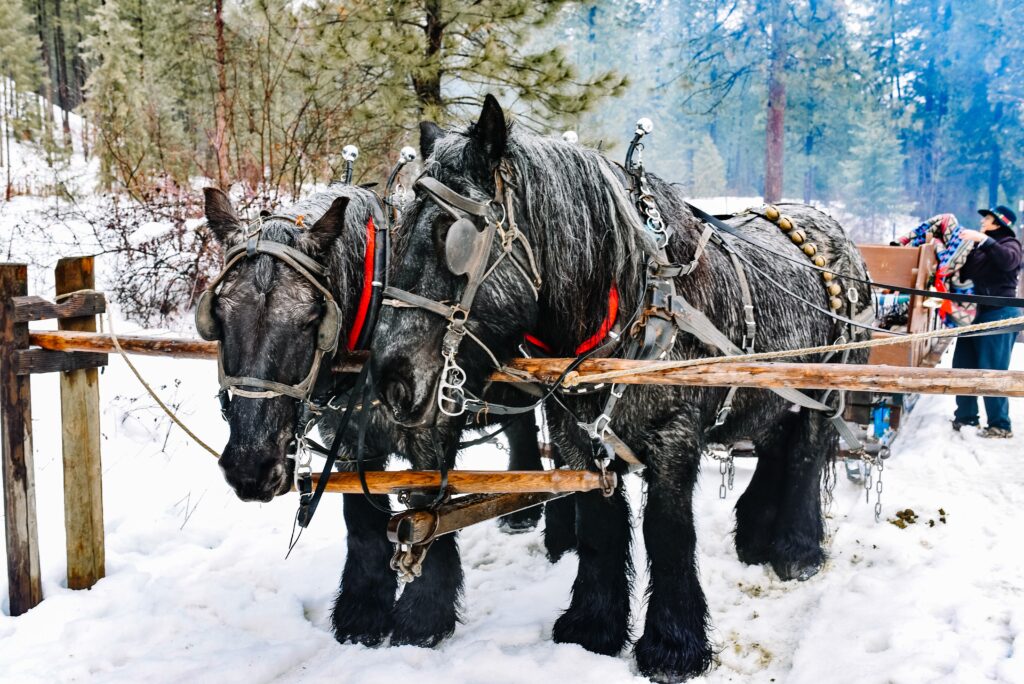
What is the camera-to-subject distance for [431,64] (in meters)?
7.94

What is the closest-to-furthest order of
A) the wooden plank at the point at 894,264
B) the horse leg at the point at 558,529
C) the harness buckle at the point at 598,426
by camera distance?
the harness buckle at the point at 598,426 < the horse leg at the point at 558,529 < the wooden plank at the point at 894,264

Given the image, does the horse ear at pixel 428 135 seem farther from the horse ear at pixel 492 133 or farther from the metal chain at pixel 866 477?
the metal chain at pixel 866 477

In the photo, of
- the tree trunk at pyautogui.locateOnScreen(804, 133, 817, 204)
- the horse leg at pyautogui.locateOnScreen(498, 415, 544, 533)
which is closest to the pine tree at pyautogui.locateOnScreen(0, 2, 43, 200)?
the horse leg at pyautogui.locateOnScreen(498, 415, 544, 533)

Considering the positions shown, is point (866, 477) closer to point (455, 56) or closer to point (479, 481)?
point (479, 481)

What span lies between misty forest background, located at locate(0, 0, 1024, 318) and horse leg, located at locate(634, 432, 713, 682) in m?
5.77

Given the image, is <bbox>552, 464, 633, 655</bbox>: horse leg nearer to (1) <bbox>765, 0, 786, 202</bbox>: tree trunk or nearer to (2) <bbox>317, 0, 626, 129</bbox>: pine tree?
(2) <bbox>317, 0, 626, 129</bbox>: pine tree

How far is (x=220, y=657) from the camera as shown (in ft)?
10.3

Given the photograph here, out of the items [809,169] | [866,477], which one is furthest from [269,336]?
[809,169]

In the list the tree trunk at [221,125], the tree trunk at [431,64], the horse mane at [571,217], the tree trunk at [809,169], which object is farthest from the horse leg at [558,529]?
the tree trunk at [809,169]

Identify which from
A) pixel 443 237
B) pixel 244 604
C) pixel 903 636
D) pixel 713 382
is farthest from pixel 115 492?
pixel 903 636

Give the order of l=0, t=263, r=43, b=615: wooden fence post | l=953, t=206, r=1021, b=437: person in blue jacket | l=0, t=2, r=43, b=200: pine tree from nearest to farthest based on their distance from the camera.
Answer: 1. l=0, t=263, r=43, b=615: wooden fence post
2. l=953, t=206, r=1021, b=437: person in blue jacket
3. l=0, t=2, r=43, b=200: pine tree

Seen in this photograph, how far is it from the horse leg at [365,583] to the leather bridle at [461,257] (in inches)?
50.5

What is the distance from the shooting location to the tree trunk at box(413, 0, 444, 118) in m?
Result: 7.96

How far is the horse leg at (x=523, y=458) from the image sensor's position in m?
4.73
